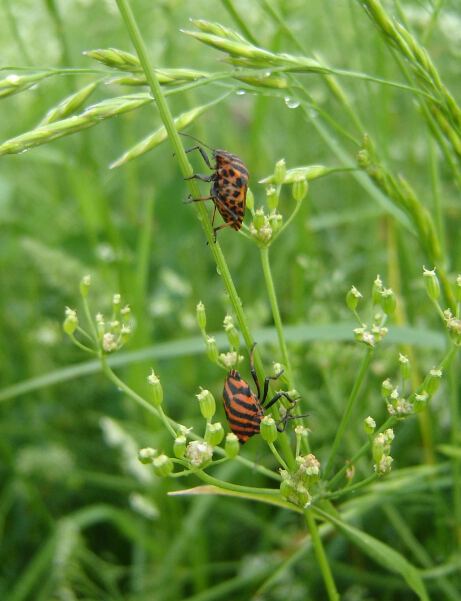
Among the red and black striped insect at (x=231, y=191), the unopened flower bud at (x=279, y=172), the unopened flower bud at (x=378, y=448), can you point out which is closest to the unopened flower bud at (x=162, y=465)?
the unopened flower bud at (x=378, y=448)

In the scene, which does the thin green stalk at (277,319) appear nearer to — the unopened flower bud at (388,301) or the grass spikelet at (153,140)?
the unopened flower bud at (388,301)

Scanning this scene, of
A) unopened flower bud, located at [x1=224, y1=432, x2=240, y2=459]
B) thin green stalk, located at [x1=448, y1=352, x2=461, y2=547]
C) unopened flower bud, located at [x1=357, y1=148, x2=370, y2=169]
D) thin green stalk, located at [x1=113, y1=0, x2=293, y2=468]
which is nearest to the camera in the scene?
thin green stalk, located at [x1=113, y1=0, x2=293, y2=468]

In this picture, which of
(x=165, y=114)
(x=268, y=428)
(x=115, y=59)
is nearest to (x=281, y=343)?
(x=268, y=428)

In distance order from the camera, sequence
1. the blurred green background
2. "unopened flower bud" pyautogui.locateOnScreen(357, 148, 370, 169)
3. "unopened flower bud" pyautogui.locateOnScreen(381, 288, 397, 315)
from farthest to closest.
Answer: the blurred green background < "unopened flower bud" pyautogui.locateOnScreen(357, 148, 370, 169) < "unopened flower bud" pyautogui.locateOnScreen(381, 288, 397, 315)

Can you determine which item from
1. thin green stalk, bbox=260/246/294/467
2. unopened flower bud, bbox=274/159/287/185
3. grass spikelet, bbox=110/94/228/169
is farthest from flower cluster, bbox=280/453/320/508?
grass spikelet, bbox=110/94/228/169

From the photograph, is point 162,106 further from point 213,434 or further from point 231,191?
point 213,434

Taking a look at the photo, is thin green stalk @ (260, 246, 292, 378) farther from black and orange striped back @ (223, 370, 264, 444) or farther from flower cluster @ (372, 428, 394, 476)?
flower cluster @ (372, 428, 394, 476)
